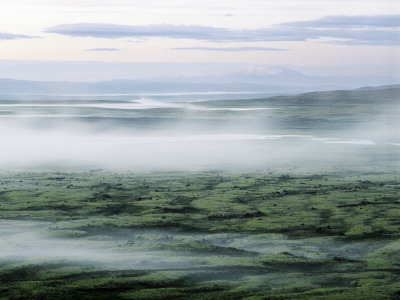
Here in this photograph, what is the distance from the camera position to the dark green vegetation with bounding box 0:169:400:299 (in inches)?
1057

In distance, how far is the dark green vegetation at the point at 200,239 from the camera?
26859mm

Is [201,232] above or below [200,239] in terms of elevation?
below

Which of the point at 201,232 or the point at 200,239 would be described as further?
the point at 201,232

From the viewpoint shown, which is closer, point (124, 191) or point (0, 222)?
point (0, 222)

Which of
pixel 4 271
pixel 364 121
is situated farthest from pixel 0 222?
pixel 364 121

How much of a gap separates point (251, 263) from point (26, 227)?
15.1 meters

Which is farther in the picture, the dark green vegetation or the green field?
the green field

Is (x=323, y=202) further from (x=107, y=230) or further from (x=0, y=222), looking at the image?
(x=0, y=222)

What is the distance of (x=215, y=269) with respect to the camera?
29.5 metres

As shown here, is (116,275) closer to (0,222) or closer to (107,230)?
(107,230)

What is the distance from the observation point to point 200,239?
3628 cm

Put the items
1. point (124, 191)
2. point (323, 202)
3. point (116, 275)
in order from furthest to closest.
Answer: point (124, 191) < point (323, 202) < point (116, 275)

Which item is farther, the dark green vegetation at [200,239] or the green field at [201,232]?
the green field at [201,232]

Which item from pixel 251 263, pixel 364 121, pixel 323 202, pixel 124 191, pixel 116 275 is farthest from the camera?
pixel 364 121
